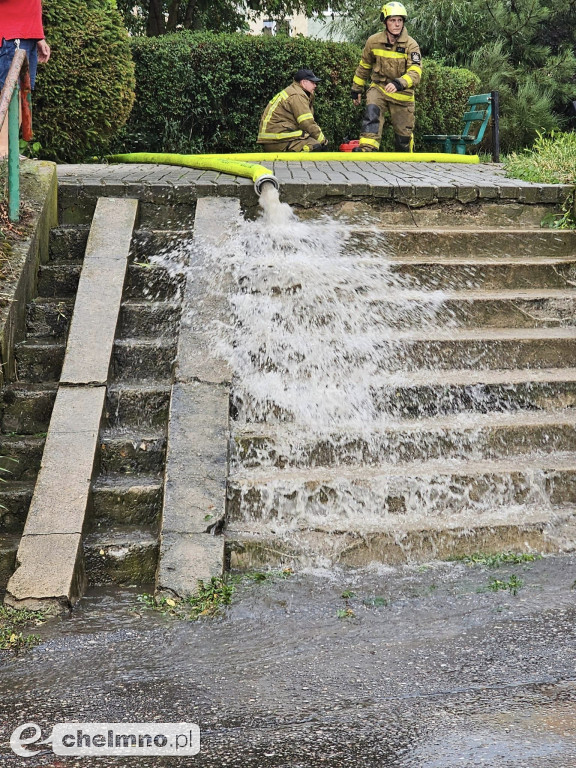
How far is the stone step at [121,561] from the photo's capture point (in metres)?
4.04

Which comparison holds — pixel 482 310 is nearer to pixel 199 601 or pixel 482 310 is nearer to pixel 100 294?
pixel 100 294

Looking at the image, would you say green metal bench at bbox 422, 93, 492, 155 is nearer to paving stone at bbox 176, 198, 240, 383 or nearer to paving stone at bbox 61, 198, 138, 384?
paving stone at bbox 176, 198, 240, 383

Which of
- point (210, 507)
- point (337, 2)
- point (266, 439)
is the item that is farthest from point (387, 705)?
point (337, 2)

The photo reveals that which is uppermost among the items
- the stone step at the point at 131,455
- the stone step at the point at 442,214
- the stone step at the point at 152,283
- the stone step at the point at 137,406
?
the stone step at the point at 442,214

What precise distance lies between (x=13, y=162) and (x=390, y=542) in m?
3.35

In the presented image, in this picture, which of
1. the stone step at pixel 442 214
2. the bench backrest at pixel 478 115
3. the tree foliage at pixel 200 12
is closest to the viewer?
the stone step at pixel 442 214

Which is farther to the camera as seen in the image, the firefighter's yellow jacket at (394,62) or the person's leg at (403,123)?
the person's leg at (403,123)

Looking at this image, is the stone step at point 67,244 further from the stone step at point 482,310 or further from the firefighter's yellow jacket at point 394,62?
the firefighter's yellow jacket at point 394,62

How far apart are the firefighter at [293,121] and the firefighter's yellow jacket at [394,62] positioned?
665 millimetres

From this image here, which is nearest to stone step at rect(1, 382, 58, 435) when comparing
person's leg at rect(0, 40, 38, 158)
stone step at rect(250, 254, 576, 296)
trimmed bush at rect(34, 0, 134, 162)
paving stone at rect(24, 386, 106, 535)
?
paving stone at rect(24, 386, 106, 535)

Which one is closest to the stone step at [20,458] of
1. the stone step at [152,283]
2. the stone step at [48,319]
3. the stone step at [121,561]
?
the stone step at [121,561]

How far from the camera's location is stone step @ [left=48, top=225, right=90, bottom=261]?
608cm

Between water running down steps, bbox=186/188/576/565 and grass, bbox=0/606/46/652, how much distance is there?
966 millimetres

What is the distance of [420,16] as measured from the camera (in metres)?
15.9
